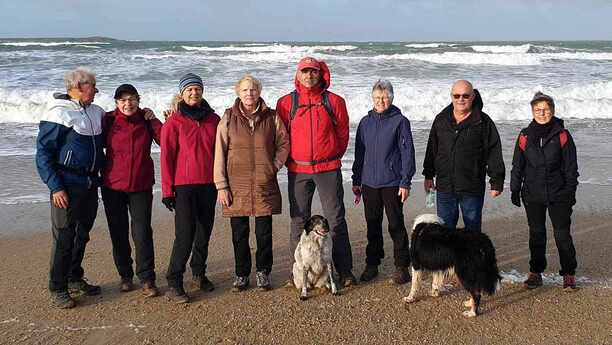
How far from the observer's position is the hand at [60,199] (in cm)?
398

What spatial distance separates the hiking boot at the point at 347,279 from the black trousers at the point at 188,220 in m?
1.28

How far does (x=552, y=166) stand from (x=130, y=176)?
11.6 ft

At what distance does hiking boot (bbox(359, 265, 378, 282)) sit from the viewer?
4.73 m

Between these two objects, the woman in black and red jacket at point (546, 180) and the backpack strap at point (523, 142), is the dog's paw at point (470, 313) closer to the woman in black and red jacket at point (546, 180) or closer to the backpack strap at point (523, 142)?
the woman in black and red jacket at point (546, 180)

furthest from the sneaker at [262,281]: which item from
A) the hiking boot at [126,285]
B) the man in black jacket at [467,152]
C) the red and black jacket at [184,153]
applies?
the man in black jacket at [467,152]

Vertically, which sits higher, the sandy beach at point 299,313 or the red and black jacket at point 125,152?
the red and black jacket at point 125,152

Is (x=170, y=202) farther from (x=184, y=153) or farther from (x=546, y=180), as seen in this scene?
(x=546, y=180)

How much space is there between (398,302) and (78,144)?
2899 millimetres

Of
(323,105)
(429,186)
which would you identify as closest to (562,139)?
(429,186)

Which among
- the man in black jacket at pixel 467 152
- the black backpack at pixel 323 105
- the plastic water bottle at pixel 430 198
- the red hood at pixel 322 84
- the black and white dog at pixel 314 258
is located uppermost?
the red hood at pixel 322 84

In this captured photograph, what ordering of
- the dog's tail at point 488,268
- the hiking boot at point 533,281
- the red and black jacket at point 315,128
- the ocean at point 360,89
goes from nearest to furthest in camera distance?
the dog's tail at point 488,268 < the red and black jacket at point 315,128 < the hiking boot at point 533,281 < the ocean at point 360,89

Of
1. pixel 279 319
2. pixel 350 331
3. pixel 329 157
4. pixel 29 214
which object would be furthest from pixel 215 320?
pixel 29 214

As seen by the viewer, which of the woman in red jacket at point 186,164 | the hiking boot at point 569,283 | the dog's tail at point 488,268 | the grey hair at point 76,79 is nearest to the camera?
the dog's tail at point 488,268

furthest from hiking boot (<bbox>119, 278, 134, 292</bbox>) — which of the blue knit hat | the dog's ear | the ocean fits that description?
the ocean
